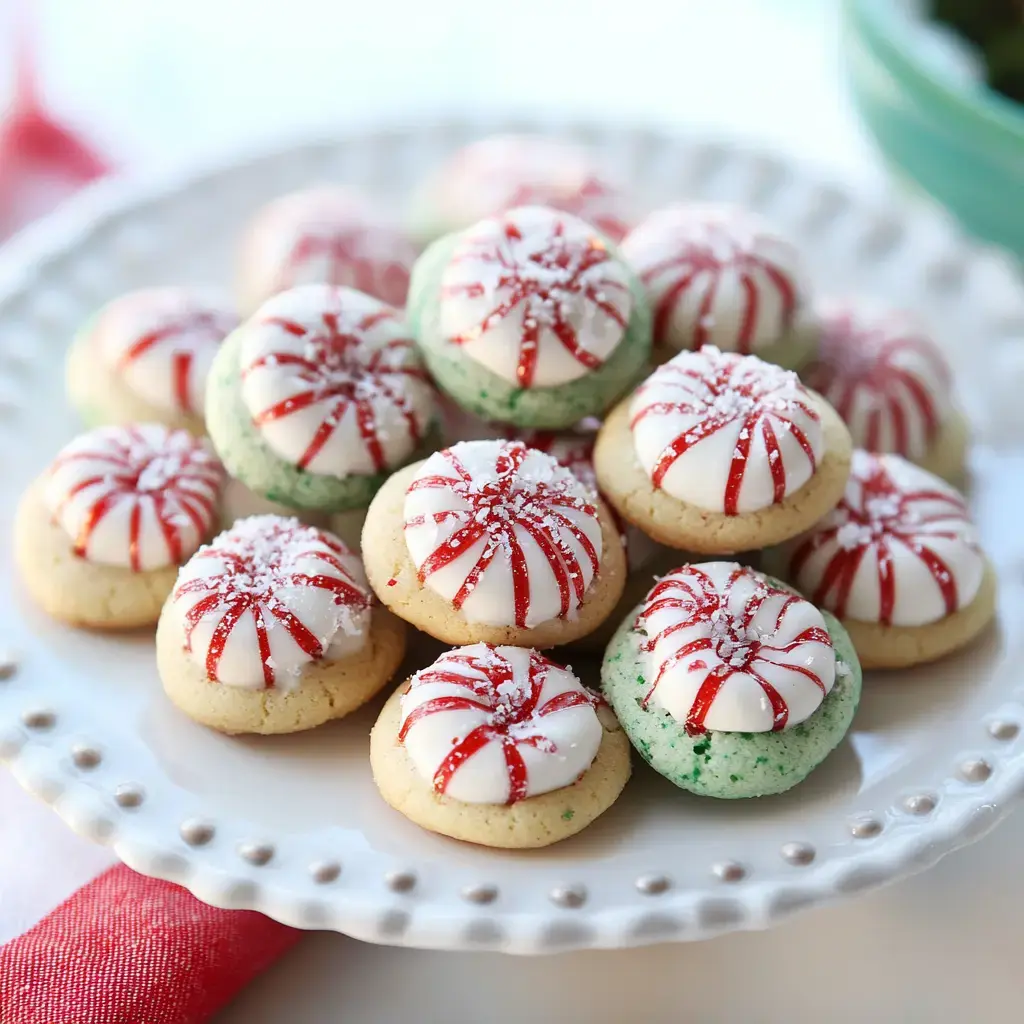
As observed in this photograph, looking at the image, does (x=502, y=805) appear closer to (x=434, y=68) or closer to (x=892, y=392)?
(x=892, y=392)

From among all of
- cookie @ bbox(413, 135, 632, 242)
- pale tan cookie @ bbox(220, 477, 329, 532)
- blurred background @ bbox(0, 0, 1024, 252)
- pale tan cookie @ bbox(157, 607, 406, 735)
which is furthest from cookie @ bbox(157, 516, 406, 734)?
blurred background @ bbox(0, 0, 1024, 252)

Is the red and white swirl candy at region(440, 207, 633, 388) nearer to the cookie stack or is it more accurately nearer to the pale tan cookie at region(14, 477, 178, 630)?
the cookie stack

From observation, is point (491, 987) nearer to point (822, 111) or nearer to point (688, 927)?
point (688, 927)

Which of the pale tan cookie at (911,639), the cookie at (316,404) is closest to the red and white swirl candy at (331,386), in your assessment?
the cookie at (316,404)

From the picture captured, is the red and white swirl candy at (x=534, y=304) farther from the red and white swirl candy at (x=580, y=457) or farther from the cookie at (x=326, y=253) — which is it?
the cookie at (x=326, y=253)

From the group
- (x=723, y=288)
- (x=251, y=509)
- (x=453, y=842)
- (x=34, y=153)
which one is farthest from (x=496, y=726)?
(x=34, y=153)

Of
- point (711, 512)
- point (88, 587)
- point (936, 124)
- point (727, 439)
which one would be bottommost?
point (88, 587)

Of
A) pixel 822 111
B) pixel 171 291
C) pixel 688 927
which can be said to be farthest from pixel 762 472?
pixel 822 111
